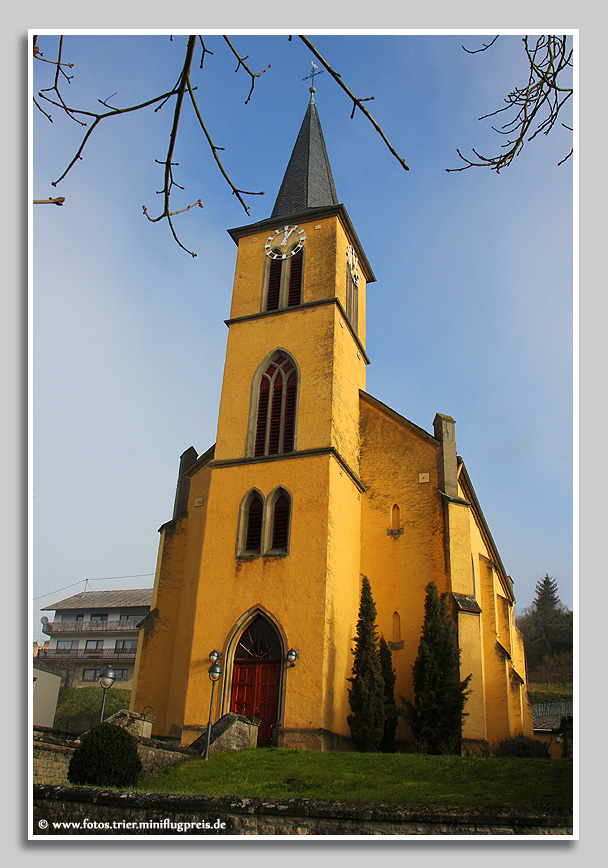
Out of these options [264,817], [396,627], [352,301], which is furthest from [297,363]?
[264,817]

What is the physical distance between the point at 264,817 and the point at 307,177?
25.1 m

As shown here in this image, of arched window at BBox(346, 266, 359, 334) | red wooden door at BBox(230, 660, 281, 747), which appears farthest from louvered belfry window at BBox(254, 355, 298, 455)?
red wooden door at BBox(230, 660, 281, 747)

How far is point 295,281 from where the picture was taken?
79.6 feet

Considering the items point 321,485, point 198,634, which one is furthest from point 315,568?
point 198,634

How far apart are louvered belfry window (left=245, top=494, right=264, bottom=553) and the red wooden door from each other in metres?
3.09

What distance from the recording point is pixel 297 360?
22.2m

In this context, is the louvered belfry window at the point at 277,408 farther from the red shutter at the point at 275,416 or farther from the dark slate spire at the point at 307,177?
the dark slate spire at the point at 307,177

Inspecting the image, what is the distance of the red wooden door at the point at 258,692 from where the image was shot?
17.3 metres

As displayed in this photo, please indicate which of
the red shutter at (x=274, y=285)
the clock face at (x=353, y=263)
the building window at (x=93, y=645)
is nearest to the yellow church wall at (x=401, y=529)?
the red shutter at (x=274, y=285)

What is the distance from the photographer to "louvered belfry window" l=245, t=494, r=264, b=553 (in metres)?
19.5

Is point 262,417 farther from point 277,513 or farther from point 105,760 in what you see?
point 105,760

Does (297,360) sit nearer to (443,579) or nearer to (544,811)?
(443,579)

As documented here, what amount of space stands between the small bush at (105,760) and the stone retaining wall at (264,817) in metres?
2.76

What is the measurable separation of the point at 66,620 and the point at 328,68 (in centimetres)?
5262
